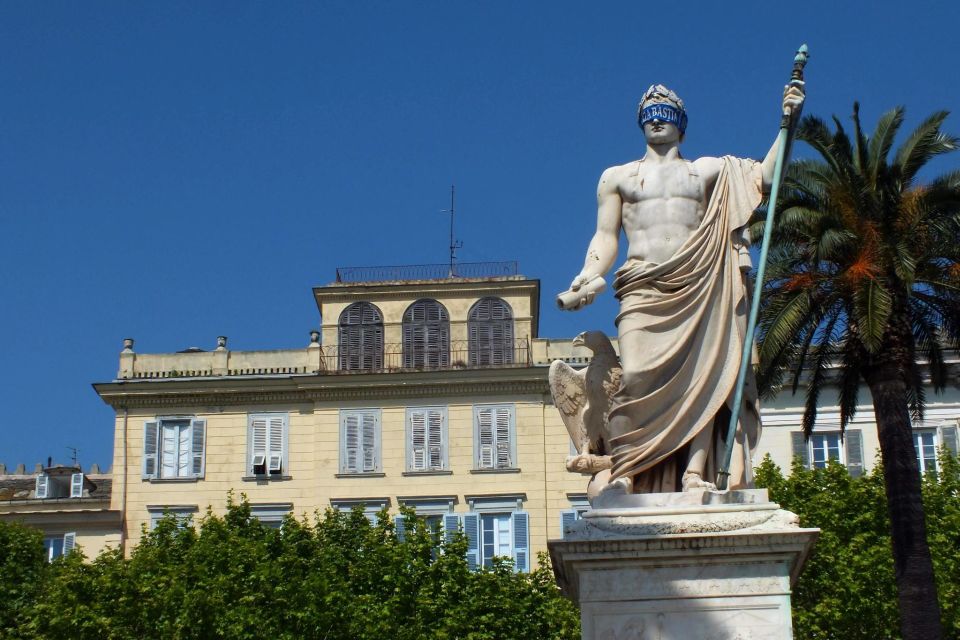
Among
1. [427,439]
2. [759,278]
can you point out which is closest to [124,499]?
[427,439]

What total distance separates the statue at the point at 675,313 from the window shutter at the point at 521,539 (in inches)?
1406

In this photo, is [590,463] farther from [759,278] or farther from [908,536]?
[908,536]

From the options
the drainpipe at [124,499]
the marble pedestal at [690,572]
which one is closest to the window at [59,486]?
the drainpipe at [124,499]

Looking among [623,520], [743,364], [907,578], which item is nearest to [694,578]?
[623,520]

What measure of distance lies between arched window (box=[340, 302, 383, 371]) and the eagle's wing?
3959 centimetres

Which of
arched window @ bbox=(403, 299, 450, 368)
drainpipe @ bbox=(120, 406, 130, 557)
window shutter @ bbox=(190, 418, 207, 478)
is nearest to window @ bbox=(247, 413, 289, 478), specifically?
window shutter @ bbox=(190, 418, 207, 478)

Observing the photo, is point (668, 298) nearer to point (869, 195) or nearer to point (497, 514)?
point (869, 195)

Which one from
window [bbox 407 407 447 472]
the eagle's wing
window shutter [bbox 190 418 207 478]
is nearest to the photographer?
the eagle's wing

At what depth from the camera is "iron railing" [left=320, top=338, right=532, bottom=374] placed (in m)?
51.7

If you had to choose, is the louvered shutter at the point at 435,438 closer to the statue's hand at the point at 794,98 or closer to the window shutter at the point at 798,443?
the window shutter at the point at 798,443

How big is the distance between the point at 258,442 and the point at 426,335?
626 cm

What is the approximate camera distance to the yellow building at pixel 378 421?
49281 mm

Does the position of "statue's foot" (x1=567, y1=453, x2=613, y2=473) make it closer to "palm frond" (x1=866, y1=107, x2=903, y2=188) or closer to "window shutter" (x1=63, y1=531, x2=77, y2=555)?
"palm frond" (x1=866, y1=107, x2=903, y2=188)

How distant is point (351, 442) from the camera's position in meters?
50.2
